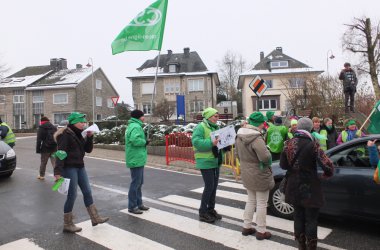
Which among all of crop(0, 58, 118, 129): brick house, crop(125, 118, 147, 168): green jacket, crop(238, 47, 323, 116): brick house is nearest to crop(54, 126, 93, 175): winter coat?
crop(125, 118, 147, 168): green jacket

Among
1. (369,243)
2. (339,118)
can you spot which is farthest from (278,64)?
Result: (369,243)

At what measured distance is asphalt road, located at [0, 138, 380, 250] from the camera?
4.81 meters

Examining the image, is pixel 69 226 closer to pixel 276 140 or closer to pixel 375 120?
pixel 276 140

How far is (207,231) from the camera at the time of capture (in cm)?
531

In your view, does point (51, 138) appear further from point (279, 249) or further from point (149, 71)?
point (149, 71)

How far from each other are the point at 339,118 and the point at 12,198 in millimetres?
13028

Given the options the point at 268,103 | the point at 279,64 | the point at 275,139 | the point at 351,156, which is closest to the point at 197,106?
the point at 268,103

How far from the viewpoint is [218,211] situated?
21.1 feet

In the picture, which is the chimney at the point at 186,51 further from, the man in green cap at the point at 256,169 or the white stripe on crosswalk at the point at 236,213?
the man in green cap at the point at 256,169

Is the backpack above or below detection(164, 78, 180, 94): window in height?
below

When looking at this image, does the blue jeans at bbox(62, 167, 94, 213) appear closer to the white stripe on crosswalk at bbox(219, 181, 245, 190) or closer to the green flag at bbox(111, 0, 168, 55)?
the white stripe on crosswalk at bbox(219, 181, 245, 190)

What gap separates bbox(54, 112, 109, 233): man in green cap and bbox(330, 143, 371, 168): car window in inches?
152

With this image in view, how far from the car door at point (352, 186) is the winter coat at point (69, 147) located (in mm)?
3788

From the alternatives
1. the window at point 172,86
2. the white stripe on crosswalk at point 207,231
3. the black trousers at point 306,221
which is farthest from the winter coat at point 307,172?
the window at point 172,86
